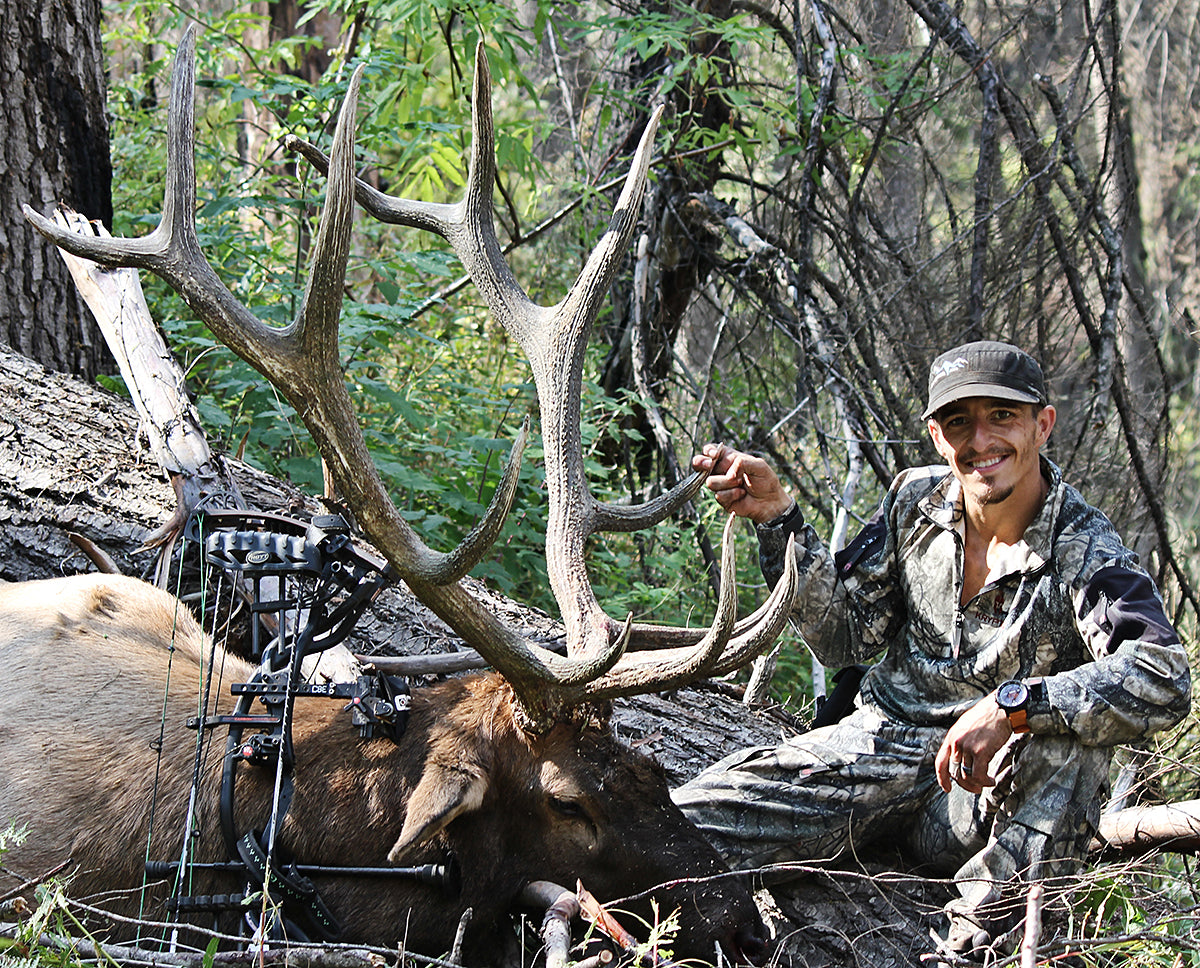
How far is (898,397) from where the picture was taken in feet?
19.9

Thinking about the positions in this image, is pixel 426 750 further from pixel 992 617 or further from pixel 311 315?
pixel 992 617

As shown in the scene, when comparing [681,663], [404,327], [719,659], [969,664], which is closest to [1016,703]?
[969,664]

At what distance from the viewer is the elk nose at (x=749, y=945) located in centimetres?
300

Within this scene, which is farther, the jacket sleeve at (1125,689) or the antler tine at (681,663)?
the jacket sleeve at (1125,689)

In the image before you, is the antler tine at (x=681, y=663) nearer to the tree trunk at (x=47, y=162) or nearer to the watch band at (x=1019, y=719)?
the watch band at (x=1019, y=719)

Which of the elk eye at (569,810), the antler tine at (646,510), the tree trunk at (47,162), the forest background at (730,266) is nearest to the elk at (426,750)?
the elk eye at (569,810)

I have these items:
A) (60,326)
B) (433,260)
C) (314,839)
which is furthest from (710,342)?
(314,839)

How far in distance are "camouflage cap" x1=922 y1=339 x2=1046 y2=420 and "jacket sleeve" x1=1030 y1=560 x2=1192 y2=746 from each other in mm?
733

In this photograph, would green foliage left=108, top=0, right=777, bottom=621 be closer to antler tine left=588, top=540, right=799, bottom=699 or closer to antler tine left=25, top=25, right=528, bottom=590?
antler tine left=25, top=25, right=528, bottom=590

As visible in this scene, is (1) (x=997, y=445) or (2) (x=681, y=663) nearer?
(2) (x=681, y=663)

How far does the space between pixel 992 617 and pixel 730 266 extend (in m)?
3.53

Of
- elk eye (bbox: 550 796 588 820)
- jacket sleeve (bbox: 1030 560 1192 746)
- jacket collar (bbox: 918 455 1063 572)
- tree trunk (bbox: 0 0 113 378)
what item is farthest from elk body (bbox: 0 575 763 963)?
tree trunk (bbox: 0 0 113 378)

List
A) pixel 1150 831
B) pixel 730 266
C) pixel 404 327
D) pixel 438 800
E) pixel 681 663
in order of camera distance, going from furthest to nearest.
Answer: pixel 730 266, pixel 404 327, pixel 1150 831, pixel 681 663, pixel 438 800

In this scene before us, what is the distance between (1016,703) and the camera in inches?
122
